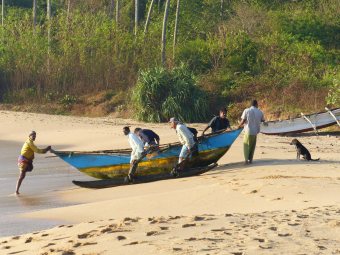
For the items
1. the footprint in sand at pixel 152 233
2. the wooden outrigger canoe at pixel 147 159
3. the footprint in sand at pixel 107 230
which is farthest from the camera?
the wooden outrigger canoe at pixel 147 159

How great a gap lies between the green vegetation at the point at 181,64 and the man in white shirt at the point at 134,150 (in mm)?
13638

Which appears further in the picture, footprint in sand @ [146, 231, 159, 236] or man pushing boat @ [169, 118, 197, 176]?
man pushing boat @ [169, 118, 197, 176]

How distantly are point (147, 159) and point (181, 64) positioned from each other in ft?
53.8

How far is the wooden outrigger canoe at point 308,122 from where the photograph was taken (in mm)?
26641

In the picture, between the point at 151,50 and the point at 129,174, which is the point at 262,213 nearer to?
the point at 129,174

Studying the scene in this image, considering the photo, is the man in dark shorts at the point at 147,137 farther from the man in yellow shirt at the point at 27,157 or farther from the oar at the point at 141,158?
the man in yellow shirt at the point at 27,157

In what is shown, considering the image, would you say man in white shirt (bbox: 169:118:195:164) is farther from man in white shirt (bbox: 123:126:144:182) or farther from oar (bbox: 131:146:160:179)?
man in white shirt (bbox: 123:126:144:182)

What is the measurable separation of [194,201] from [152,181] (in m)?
3.62

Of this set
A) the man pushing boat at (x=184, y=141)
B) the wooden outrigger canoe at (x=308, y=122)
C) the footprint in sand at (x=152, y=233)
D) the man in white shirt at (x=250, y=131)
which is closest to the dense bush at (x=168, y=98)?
→ the wooden outrigger canoe at (x=308, y=122)

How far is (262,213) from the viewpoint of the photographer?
11.4m

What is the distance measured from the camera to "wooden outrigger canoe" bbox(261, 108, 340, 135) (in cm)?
2664

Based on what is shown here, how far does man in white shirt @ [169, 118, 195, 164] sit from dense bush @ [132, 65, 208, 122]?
13838mm

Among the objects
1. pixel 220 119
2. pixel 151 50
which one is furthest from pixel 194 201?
pixel 151 50

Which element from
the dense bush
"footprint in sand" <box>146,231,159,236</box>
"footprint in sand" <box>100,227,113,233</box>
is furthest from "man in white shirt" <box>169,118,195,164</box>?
the dense bush
